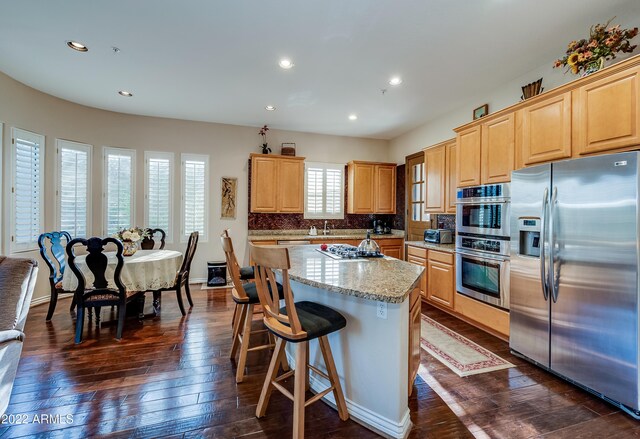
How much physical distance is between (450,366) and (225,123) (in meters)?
4.99

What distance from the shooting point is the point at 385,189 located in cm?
573

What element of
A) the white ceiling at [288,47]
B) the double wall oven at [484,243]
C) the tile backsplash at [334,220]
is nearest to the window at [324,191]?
the tile backsplash at [334,220]

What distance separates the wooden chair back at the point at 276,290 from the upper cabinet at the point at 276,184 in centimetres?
358

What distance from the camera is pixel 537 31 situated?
247cm

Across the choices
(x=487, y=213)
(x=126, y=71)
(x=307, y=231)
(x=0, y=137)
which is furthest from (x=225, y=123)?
(x=487, y=213)

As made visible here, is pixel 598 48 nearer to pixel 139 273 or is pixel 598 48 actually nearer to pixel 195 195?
pixel 139 273

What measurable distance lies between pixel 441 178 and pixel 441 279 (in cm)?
147

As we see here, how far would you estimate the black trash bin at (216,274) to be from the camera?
4883 millimetres

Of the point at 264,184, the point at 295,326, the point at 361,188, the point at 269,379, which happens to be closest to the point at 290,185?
the point at 264,184

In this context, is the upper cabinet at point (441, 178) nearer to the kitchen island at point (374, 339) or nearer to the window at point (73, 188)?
the kitchen island at point (374, 339)

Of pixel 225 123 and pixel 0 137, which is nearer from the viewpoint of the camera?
pixel 0 137

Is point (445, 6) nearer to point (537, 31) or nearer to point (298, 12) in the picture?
point (537, 31)

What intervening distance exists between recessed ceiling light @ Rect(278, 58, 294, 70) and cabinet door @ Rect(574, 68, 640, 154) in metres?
2.61

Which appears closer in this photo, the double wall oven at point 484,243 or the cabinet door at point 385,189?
the double wall oven at point 484,243
